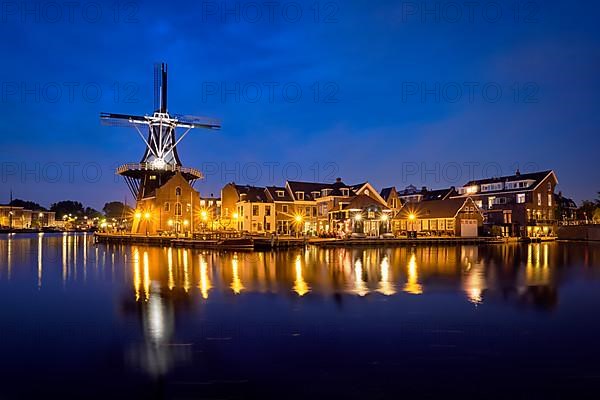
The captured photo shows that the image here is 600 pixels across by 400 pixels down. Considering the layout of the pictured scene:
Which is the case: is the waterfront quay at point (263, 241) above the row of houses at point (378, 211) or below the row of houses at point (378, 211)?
below

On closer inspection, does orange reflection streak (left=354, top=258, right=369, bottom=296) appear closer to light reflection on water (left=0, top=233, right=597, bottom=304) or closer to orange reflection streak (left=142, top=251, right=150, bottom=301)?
light reflection on water (left=0, top=233, right=597, bottom=304)

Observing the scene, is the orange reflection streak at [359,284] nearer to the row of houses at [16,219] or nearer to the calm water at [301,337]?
the calm water at [301,337]

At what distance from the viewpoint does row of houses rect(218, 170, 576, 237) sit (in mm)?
60806

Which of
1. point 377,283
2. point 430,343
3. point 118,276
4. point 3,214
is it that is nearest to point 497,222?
point 377,283

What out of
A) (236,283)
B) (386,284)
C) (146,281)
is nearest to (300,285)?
(236,283)

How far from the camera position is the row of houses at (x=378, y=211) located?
60.8m

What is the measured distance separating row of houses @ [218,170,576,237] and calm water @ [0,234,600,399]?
3602 centimetres

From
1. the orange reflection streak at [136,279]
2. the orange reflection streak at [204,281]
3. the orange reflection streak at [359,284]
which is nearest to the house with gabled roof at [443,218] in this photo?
the orange reflection streak at [359,284]

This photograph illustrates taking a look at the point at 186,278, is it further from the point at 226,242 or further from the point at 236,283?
the point at 226,242

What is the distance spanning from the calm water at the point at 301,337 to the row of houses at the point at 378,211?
36018 millimetres

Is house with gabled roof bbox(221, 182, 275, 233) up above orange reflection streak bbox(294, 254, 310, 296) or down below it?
above

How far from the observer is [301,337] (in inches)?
496

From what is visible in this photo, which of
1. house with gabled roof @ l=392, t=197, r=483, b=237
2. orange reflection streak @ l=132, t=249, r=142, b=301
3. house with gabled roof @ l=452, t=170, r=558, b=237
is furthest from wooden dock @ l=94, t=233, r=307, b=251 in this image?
house with gabled roof @ l=452, t=170, r=558, b=237

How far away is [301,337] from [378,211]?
48274 mm
